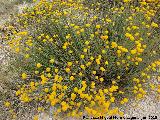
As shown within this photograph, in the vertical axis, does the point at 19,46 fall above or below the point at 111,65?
above

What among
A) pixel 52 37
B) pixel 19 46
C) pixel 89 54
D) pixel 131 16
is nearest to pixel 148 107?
pixel 89 54

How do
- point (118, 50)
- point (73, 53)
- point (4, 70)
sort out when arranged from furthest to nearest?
1. point (4, 70)
2. point (73, 53)
3. point (118, 50)

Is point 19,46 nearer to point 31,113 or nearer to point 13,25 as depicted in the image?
point 31,113

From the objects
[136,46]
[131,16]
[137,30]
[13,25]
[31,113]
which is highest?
[13,25]

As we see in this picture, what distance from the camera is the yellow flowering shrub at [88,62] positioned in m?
4.45

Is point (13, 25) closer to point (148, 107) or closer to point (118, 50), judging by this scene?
point (118, 50)

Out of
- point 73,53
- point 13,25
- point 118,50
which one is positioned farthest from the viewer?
point 13,25

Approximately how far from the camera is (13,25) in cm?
669

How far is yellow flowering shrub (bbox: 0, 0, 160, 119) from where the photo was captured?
14.6 feet

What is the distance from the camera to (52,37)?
5.32 meters

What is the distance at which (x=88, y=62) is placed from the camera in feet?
14.8

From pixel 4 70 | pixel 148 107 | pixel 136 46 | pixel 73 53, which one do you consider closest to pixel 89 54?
pixel 73 53

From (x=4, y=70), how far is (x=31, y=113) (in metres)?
0.91

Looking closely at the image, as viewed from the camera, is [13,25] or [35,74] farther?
[13,25]
